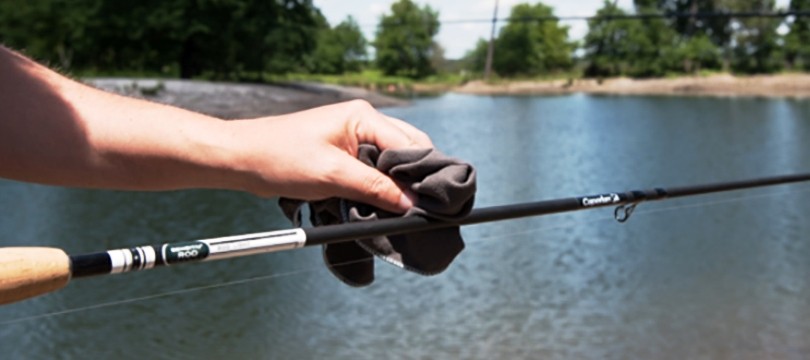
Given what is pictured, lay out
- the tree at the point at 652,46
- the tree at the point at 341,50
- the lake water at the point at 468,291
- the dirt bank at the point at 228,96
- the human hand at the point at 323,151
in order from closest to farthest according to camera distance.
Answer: the human hand at the point at 323,151, the lake water at the point at 468,291, the dirt bank at the point at 228,96, the tree at the point at 341,50, the tree at the point at 652,46

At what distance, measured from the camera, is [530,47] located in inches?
2736

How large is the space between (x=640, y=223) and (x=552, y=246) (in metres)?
1.26

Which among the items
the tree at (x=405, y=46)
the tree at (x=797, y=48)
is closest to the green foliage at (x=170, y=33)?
the tree at (x=797, y=48)

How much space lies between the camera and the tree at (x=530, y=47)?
223ft

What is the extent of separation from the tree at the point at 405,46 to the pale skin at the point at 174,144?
6853 centimetres

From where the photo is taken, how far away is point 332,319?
6609mm

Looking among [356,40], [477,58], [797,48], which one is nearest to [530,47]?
[477,58]

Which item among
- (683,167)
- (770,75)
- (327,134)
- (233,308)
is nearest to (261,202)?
(233,308)

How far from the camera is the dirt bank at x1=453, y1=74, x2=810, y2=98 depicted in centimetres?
4959

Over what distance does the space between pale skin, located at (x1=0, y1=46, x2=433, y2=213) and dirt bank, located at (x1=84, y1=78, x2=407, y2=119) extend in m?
24.3

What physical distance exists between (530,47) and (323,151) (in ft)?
228

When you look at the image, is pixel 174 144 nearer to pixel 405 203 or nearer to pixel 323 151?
pixel 323 151

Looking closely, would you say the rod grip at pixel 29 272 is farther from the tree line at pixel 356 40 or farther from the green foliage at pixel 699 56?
the green foliage at pixel 699 56

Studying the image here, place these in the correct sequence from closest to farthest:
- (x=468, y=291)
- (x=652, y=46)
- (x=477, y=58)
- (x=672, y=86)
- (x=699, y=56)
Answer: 1. (x=468, y=291)
2. (x=672, y=86)
3. (x=699, y=56)
4. (x=652, y=46)
5. (x=477, y=58)
